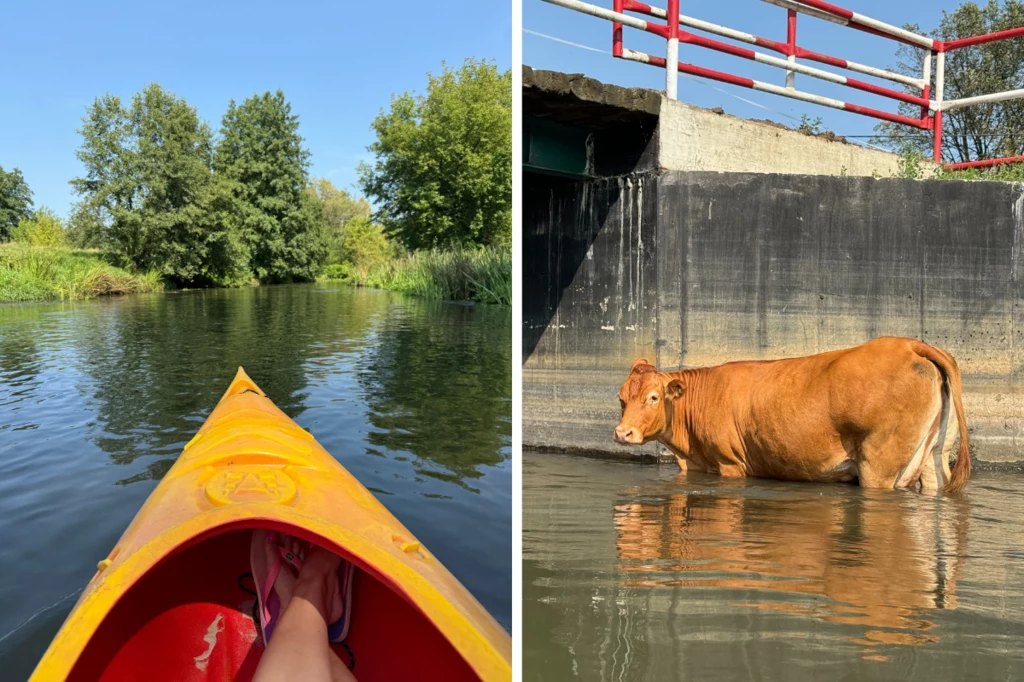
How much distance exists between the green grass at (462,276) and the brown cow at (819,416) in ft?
47.5

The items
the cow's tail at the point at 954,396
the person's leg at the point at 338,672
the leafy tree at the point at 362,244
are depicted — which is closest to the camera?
the person's leg at the point at 338,672

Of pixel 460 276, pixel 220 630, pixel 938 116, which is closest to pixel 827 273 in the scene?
pixel 938 116

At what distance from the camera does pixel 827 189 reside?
6000 mm

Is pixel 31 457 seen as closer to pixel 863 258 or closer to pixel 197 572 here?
pixel 197 572

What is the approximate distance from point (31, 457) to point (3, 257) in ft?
68.8

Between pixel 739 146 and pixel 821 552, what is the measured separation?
4275mm

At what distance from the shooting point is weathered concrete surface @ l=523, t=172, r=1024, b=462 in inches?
231

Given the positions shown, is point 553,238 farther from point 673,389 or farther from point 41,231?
point 41,231

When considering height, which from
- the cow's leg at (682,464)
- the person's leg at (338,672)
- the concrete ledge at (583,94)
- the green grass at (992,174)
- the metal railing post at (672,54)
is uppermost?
the metal railing post at (672,54)

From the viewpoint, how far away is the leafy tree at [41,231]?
35172mm

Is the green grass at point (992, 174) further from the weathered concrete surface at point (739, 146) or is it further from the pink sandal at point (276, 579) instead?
the pink sandal at point (276, 579)

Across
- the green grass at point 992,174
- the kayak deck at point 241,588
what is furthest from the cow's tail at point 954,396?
the kayak deck at point 241,588

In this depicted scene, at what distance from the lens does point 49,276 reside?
2295 centimetres

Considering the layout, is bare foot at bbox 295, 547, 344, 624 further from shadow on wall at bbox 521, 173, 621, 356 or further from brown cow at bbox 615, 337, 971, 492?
shadow on wall at bbox 521, 173, 621, 356
